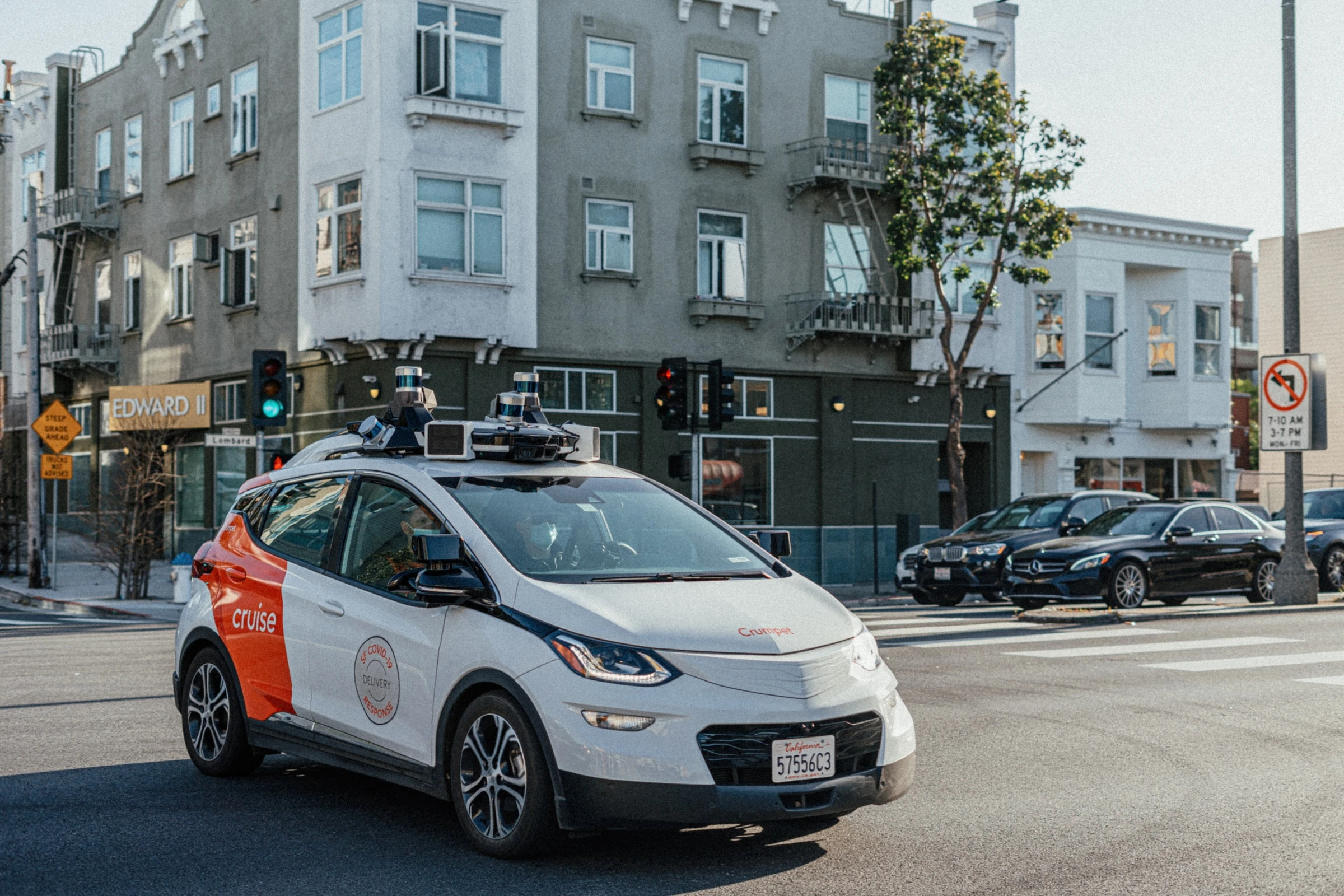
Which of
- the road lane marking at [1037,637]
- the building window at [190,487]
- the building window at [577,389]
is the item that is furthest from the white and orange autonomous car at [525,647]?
the building window at [190,487]

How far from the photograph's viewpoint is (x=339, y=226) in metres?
27.5

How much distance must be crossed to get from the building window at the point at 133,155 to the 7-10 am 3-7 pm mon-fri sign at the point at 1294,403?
25231 millimetres

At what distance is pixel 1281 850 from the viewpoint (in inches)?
256

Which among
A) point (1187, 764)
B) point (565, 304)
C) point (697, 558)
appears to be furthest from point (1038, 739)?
point (565, 304)

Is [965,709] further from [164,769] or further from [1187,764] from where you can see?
[164,769]

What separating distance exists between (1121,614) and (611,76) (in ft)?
51.1

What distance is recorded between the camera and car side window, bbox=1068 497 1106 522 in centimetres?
2266

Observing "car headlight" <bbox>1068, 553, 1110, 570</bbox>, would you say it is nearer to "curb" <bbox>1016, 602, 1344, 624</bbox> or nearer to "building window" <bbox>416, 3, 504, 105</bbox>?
"curb" <bbox>1016, 602, 1344, 624</bbox>

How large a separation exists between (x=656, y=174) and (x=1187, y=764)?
22104 millimetres

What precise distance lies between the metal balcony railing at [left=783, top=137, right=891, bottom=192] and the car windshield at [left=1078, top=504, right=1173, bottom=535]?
448 inches

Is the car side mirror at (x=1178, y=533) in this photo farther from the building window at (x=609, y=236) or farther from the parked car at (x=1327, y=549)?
the building window at (x=609, y=236)

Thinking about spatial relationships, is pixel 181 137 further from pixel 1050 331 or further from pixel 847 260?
pixel 1050 331

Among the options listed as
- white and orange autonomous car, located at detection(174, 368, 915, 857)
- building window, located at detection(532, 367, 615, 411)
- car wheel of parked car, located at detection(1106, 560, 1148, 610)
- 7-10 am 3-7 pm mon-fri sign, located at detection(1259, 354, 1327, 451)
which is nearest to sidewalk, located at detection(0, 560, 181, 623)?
building window, located at detection(532, 367, 615, 411)

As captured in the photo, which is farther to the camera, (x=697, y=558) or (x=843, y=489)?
(x=843, y=489)
